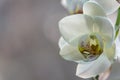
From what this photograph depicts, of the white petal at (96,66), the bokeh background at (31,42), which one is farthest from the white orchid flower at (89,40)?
the bokeh background at (31,42)

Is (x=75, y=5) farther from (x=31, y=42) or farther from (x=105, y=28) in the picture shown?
(x=31, y=42)

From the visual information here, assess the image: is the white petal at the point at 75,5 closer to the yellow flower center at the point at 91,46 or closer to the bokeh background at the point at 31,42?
the yellow flower center at the point at 91,46

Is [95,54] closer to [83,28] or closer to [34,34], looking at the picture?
[83,28]

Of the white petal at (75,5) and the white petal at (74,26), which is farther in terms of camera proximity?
the white petal at (75,5)

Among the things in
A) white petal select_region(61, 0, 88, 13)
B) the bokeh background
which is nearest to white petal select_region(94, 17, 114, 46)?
white petal select_region(61, 0, 88, 13)

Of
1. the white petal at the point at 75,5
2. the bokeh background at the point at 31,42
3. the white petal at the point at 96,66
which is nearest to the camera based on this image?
the white petal at the point at 96,66

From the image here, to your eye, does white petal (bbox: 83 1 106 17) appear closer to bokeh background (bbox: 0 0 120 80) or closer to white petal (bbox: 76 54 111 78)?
white petal (bbox: 76 54 111 78)

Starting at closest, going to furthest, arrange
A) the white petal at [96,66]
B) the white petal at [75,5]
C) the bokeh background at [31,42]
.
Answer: the white petal at [96,66]
the white petal at [75,5]
the bokeh background at [31,42]

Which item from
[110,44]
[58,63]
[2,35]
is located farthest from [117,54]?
[2,35]
